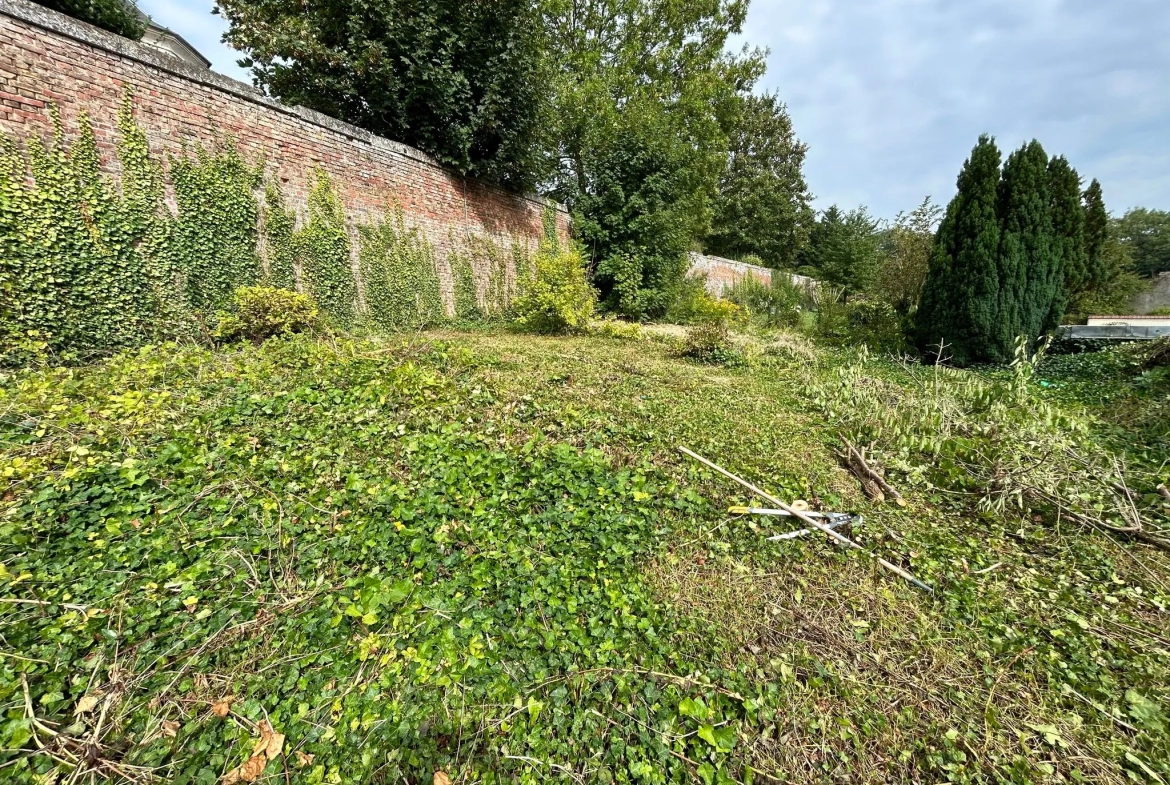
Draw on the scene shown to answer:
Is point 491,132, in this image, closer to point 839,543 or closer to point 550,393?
point 550,393

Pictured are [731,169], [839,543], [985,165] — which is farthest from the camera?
[731,169]

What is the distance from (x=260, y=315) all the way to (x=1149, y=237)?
66.3m

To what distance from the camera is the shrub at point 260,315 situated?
4867 millimetres

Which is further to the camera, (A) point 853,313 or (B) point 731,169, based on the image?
(B) point 731,169

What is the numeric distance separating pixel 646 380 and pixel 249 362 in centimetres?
408

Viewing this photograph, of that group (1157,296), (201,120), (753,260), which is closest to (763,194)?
(753,260)

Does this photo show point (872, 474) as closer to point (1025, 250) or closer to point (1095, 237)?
point (1025, 250)

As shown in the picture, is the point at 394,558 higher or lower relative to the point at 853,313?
lower

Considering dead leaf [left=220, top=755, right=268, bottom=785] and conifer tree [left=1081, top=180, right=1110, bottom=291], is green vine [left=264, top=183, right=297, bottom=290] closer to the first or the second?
dead leaf [left=220, top=755, right=268, bottom=785]

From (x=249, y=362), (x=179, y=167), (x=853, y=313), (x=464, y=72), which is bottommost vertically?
(x=249, y=362)

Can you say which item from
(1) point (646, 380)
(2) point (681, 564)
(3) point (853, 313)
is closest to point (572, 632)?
(2) point (681, 564)

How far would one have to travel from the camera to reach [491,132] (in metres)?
8.35

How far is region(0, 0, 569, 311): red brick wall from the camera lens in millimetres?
3803

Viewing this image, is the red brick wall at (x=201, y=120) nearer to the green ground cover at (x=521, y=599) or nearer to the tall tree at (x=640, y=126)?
the green ground cover at (x=521, y=599)
